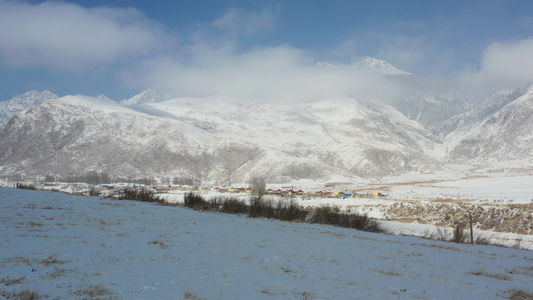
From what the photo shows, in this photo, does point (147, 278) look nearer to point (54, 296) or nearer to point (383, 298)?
point (54, 296)

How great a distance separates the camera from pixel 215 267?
9172 millimetres

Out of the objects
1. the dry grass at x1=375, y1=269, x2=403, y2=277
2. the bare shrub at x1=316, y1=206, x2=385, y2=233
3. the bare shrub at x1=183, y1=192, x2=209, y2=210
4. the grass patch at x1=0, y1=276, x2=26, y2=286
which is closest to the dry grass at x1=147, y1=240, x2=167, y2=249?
the grass patch at x1=0, y1=276, x2=26, y2=286

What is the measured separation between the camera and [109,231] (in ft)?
42.8

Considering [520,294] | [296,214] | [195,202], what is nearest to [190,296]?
[520,294]

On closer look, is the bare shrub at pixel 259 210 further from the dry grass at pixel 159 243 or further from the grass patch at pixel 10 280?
the grass patch at pixel 10 280

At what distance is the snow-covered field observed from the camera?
22.9 ft

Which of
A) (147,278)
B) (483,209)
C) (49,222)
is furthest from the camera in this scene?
(483,209)

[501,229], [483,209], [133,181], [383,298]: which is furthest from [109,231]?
[133,181]

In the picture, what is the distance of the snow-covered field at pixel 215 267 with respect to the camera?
22.9 feet

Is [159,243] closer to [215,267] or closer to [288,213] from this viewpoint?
[215,267]

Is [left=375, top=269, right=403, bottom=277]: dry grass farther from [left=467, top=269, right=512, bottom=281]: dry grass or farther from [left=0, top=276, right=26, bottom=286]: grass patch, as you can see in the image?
[left=0, top=276, right=26, bottom=286]: grass patch

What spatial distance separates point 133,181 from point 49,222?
7468 inches

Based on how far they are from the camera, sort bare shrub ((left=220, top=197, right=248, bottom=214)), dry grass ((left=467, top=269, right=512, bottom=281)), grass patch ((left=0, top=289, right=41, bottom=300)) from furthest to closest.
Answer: bare shrub ((left=220, top=197, right=248, bottom=214))
dry grass ((left=467, top=269, right=512, bottom=281))
grass patch ((left=0, top=289, right=41, bottom=300))

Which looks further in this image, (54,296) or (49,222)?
(49,222)
